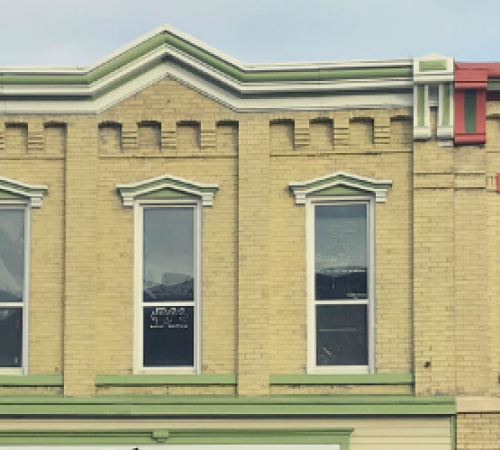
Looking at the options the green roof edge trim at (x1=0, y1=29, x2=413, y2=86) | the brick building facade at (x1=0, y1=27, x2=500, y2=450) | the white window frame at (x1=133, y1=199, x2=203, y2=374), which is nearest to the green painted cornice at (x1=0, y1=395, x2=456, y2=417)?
the brick building facade at (x1=0, y1=27, x2=500, y2=450)

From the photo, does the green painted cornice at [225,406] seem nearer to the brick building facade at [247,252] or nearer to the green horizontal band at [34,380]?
the brick building facade at [247,252]

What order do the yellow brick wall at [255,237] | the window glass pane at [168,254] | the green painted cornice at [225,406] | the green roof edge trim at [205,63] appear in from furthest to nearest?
the window glass pane at [168,254] → the green roof edge trim at [205,63] → the yellow brick wall at [255,237] → the green painted cornice at [225,406]

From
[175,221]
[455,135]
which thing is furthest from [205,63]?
[455,135]

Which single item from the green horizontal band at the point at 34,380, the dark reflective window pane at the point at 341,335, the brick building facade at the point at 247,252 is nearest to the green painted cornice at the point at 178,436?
the brick building facade at the point at 247,252

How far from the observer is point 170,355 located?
15.9 metres

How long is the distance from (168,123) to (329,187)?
245 cm

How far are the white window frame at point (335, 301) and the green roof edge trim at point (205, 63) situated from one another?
169 cm

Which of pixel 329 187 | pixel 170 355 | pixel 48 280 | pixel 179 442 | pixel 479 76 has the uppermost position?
pixel 479 76

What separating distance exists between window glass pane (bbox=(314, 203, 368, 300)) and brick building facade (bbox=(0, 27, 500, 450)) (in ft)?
0.07

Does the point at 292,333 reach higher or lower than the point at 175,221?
lower

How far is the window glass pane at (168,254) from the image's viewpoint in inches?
630

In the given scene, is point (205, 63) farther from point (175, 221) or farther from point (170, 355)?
point (170, 355)

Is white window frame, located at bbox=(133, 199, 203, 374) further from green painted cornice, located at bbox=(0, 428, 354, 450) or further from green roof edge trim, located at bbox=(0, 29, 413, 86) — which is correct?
green roof edge trim, located at bbox=(0, 29, 413, 86)

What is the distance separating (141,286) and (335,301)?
2714 millimetres
